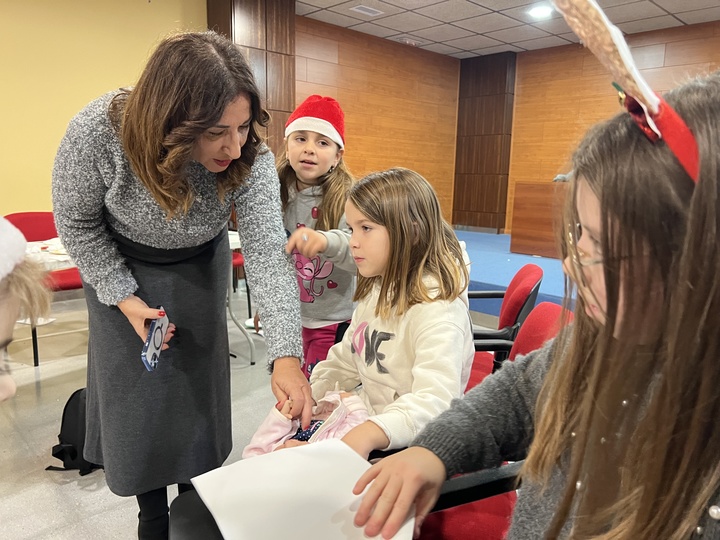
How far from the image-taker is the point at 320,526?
61cm

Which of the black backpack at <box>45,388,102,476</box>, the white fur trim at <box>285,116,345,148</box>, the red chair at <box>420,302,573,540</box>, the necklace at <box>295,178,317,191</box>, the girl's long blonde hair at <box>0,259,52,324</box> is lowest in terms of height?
the black backpack at <box>45,388,102,476</box>

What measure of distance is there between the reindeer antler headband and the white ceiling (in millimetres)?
5474

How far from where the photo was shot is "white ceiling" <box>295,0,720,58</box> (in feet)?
17.3

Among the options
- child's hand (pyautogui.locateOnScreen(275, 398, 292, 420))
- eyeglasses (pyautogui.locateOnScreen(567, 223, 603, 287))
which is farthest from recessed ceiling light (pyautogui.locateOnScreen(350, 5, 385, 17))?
eyeglasses (pyautogui.locateOnScreen(567, 223, 603, 287))

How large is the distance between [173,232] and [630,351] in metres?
0.89

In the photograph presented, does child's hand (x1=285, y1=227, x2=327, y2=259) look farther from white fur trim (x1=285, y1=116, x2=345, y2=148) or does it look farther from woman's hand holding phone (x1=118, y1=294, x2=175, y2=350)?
white fur trim (x1=285, y1=116, x2=345, y2=148)

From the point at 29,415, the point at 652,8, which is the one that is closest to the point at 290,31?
the point at 652,8

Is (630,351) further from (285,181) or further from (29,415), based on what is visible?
(29,415)

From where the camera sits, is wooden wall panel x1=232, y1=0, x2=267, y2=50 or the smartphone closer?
the smartphone

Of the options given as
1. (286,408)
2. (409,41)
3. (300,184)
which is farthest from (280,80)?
(286,408)

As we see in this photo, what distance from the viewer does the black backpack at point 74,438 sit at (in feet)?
6.10

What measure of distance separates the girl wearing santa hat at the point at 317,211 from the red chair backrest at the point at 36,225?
1.97 meters

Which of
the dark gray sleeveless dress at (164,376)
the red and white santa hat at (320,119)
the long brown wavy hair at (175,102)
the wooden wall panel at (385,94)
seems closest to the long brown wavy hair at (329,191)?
the red and white santa hat at (320,119)

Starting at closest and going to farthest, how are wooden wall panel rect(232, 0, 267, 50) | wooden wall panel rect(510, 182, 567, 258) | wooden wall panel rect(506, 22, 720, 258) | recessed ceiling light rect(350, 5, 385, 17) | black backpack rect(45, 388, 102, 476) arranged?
black backpack rect(45, 388, 102, 476)
wooden wall panel rect(232, 0, 267, 50)
wooden wall panel rect(510, 182, 567, 258)
recessed ceiling light rect(350, 5, 385, 17)
wooden wall panel rect(506, 22, 720, 258)
